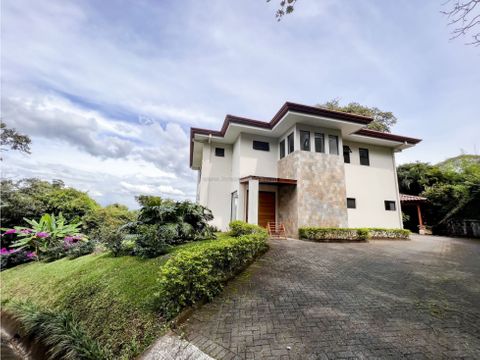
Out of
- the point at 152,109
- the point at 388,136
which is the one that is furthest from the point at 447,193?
the point at 152,109

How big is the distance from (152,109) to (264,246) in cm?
930

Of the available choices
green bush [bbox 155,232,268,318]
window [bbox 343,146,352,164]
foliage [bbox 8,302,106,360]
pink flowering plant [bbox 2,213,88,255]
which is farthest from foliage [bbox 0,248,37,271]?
window [bbox 343,146,352,164]

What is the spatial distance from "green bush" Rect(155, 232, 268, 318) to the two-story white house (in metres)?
5.35

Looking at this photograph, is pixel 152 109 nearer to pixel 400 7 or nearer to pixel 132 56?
pixel 132 56

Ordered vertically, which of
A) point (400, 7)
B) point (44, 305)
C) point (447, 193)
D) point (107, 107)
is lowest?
point (44, 305)

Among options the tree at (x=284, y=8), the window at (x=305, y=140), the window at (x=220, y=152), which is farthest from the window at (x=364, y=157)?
the tree at (x=284, y=8)

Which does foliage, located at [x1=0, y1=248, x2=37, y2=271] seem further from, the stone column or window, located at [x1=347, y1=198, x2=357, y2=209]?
window, located at [x1=347, y1=198, x2=357, y2=209]

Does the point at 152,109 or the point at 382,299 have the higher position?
the point at 152,109

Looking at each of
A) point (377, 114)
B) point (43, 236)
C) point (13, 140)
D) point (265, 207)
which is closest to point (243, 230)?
point (265, 207)

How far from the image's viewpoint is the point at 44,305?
4.71m

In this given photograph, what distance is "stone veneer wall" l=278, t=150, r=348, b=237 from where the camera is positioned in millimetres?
10328

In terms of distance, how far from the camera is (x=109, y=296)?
392 centimetres

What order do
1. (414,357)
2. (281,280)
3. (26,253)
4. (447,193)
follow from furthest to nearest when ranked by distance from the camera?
(447,193), (26,253), (281,280), (414,357)

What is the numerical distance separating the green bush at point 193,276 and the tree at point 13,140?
15.6 m
